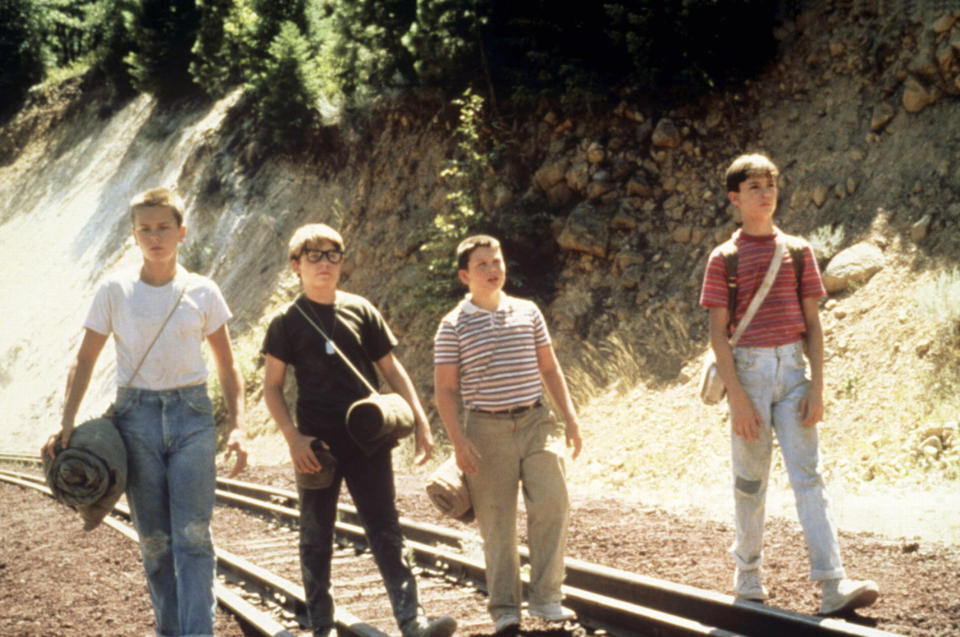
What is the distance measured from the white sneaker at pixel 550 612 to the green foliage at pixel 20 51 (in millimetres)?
42959

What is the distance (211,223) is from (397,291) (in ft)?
36.0

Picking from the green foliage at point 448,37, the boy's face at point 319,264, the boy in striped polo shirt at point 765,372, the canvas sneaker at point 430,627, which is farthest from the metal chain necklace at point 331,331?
the green foliage at point 448,37

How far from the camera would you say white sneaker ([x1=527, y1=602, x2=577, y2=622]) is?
5352 mm

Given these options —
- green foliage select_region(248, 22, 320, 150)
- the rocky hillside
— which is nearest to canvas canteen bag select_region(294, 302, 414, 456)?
→ the rocky hillside

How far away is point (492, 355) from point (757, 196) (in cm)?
152

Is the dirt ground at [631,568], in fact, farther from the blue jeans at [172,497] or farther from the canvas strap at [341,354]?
the canvas strap at [341,354]

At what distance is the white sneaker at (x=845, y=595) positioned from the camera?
4.95 meters

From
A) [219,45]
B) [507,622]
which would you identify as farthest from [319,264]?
[219,45]

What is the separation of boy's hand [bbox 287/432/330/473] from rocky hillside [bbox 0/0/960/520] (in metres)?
5.49

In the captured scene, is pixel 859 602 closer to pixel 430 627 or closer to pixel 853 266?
pixel 430 627

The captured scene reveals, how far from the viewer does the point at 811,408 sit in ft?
16.8

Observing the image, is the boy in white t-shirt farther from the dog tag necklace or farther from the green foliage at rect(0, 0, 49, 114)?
the green foliage at rect(0, 0, 49, 114)

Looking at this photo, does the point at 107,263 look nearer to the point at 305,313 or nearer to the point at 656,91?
the point at 656,91

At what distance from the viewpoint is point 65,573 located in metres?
8.54
